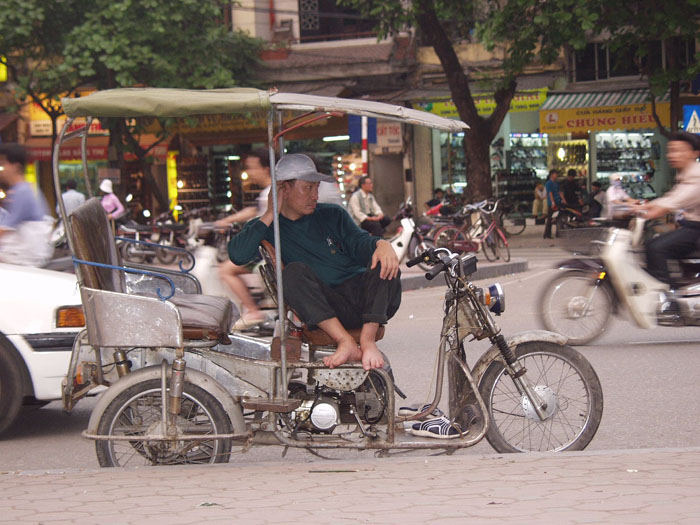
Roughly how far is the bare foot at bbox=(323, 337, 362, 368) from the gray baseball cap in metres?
0.84

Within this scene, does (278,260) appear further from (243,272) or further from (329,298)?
(243,272)

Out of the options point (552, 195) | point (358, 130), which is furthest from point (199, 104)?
point (358, 130)

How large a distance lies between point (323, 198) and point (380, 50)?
1771 cm

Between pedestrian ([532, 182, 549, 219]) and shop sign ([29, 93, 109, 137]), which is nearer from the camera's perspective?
pedestrian ([532, 182, 549, 219])

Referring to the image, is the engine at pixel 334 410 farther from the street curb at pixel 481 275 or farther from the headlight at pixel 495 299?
the street curb at pixel 481 275

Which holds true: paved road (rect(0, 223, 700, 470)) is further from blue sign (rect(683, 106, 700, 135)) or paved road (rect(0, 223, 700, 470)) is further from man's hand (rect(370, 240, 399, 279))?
blue sign (rect(683, 106, 700, 135))

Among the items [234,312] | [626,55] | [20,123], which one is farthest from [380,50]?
[234,312]

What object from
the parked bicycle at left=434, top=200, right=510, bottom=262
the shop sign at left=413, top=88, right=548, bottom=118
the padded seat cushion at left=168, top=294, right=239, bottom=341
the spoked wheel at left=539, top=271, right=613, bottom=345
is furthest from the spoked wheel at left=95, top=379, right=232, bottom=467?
→ the shop sign at left=413, top=88, right=548, bottom=118

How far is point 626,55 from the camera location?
78.2ft

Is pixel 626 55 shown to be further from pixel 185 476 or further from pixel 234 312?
pixel 185 476

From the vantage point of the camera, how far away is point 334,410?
4.68m

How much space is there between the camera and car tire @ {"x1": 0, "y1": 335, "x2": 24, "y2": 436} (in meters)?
5.73

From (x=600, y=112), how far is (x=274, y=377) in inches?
849

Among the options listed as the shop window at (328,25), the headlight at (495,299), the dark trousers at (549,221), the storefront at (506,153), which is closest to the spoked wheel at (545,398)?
the headlight at (495,299)
